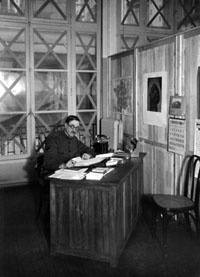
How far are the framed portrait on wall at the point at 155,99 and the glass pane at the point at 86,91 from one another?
6.11 feet

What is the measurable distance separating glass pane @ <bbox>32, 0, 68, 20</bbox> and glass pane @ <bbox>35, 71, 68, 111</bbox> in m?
0.99

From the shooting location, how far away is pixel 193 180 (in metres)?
3.69

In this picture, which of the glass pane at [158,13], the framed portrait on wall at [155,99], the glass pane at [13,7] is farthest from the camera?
the glass pane at [158,13]

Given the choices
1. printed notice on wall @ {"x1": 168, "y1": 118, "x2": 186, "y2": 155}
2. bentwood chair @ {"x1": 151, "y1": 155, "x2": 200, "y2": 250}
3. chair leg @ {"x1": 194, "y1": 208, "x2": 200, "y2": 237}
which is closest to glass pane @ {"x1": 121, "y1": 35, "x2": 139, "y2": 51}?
printed notice on wall @ {"x1": 168, "y1": 118, "x2": 186, "y2": 155}

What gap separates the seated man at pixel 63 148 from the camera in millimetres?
3992

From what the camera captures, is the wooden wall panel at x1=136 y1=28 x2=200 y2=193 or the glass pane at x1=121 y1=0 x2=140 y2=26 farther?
the glass pane at x1=121 y1=0 x2=140 y2=26

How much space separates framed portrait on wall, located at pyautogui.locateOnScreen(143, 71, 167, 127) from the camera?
4.23 metres

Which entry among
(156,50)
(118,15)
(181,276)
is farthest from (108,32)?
(181,276)

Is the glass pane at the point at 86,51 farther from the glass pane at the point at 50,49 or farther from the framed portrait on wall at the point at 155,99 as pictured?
the framed portrait on wall at the point at 155,99

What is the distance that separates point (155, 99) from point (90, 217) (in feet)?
6.39

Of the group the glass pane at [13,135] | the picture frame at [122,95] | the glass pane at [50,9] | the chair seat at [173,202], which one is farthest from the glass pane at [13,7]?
A: the chair seat at [173,202]

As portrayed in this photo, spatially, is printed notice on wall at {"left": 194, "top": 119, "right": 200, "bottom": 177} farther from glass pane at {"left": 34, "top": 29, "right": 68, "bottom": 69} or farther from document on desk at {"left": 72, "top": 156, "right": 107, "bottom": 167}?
glass pane at {"left": 34, "top": 29, "right": 68, "bottom": 69}

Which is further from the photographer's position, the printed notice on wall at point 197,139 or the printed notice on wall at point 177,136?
the printed notice on wall at point 177,136

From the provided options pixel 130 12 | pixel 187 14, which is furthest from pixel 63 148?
pixel 187 14
